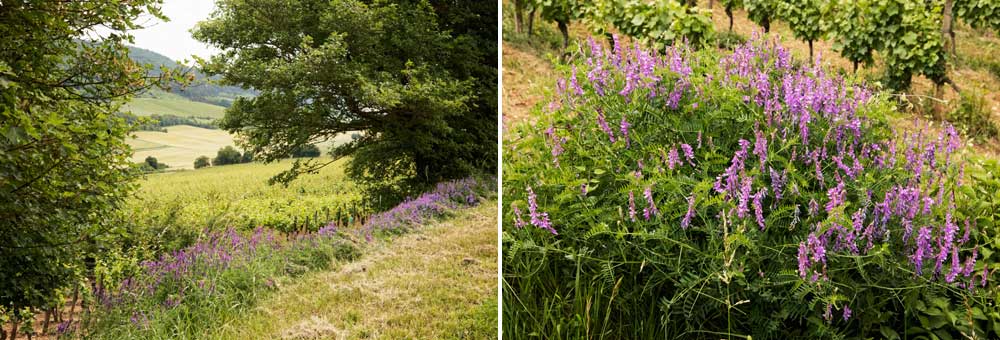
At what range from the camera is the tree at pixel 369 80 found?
9.68ft

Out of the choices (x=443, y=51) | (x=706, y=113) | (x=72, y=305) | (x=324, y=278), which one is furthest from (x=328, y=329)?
(x=706, y=113)

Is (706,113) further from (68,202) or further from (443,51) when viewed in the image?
(68,202)

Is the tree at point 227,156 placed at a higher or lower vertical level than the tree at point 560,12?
lower

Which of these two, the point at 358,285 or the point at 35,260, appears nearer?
the point at 35,260

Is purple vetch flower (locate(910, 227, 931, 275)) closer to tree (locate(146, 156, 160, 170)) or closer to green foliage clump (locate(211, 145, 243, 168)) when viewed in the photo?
green foliage clump (locate(211, 145, 243, 168))

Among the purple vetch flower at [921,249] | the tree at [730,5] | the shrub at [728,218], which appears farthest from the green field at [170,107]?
the tree at [730,5]

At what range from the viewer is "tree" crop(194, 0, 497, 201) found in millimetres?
2949

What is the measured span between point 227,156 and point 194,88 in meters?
0.31

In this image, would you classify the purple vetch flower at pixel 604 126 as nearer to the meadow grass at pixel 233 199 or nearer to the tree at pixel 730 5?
the meadow grass at pixel 233 199

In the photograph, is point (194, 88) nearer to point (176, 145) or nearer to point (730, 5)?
point (176, 145)

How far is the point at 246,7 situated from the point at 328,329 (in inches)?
57.4

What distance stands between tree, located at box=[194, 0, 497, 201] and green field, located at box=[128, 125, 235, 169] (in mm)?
114

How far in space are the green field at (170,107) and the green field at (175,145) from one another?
62mm

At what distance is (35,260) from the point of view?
280cm
